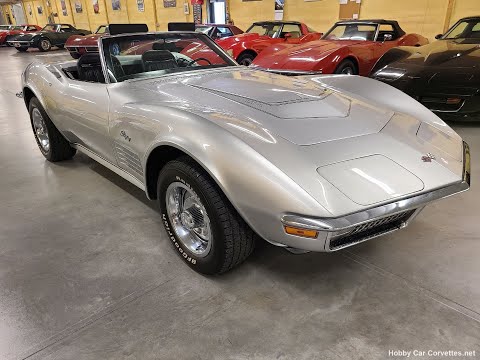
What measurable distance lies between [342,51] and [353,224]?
4764mm

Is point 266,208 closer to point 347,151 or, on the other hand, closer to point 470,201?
point 347,151

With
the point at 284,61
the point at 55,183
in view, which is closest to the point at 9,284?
the point at 55,183

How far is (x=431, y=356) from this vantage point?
1.45m

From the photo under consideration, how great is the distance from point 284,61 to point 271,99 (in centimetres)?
374

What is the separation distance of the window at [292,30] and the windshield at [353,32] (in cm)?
209

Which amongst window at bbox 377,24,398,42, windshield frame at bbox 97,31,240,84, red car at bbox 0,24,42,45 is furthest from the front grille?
red car at bbox 0,24,42,45

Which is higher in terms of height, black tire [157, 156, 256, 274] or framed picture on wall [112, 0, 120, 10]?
framed picture on wall [112, 0, 120, 10]

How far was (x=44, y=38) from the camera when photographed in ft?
55.4

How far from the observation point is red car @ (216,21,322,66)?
8008mm

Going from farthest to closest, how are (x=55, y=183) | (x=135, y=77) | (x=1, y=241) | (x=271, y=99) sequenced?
(x=55, y=183) → (x=135, y=77) → (x=1, y=241) → (x=271, y=99)

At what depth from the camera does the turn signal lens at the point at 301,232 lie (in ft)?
4.58

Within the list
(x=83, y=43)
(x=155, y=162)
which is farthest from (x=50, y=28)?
(x=155, y=162)

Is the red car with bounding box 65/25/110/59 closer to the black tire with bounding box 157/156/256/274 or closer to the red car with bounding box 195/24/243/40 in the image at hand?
the red car with bounding box 195/24/243/40

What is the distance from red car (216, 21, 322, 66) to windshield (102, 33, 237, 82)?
15.4 ft
